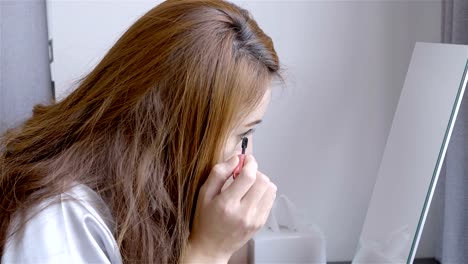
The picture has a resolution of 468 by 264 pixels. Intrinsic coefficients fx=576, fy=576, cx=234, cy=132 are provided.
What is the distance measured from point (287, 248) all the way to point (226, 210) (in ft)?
1.46

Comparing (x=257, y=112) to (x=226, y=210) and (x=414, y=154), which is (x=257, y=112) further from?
(x=414, y=154)

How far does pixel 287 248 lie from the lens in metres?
1.13

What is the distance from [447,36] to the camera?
118cm

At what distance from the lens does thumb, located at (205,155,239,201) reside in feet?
2.40

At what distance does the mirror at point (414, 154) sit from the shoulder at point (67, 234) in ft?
1.58

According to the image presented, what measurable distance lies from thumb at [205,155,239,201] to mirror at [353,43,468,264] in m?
0.34

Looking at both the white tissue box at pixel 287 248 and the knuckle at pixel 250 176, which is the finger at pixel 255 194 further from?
the white tissue box at pixel 287 248

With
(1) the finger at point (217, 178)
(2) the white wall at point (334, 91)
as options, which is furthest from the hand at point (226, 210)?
(2) the white wall at point (334, 91)

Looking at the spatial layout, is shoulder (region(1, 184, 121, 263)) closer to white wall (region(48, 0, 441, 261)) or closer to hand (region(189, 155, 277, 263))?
hand (region(189, 155, 277, 263))

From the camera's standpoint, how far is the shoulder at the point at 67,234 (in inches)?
24.5

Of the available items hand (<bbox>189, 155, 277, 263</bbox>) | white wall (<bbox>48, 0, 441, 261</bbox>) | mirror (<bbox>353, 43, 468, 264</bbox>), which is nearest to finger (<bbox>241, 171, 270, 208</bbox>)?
hand (<bbox>189, 155, 277, 263</bbox>)

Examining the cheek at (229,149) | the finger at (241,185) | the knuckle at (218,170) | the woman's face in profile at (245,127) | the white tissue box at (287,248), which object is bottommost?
the white tissue box at (287,248)

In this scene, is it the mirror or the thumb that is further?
the mirror

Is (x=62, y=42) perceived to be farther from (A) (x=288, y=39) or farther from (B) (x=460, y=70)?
(B) (x=460, y=70)
